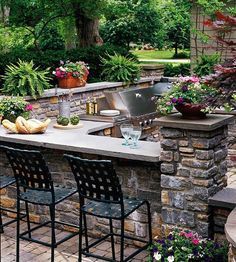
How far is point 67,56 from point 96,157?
225 inches

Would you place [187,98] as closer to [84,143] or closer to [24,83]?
[84,143]

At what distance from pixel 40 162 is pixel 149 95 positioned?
16.3 feet

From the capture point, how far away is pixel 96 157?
5758 mm

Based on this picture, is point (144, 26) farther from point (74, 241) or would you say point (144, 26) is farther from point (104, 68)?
point (74, 241)

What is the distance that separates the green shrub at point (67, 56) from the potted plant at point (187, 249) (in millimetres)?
5901

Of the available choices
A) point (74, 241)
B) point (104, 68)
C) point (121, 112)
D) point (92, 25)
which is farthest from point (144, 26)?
point (74, 241)

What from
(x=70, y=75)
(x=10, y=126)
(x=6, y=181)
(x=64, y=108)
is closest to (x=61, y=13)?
(x=70, y=75)

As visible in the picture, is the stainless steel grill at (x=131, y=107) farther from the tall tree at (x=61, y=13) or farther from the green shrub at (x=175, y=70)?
the tall tree at (x=61, y=13)

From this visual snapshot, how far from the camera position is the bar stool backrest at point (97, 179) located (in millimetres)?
4738

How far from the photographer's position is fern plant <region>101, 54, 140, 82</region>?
1045 cm

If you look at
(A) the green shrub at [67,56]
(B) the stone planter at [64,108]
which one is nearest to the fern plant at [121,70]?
(A) the green shrub at [67,56]

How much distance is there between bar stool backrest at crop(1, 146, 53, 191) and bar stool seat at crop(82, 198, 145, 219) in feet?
1.59

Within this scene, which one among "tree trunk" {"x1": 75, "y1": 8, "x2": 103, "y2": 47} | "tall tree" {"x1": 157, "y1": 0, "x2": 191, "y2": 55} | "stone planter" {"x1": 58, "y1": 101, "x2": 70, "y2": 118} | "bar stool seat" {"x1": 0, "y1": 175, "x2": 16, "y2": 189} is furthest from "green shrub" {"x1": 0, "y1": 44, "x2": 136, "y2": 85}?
"tall tree" {"x1": 157, "y1": 0, "x2": 191, "y2": 55}

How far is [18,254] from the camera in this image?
17.4ft
